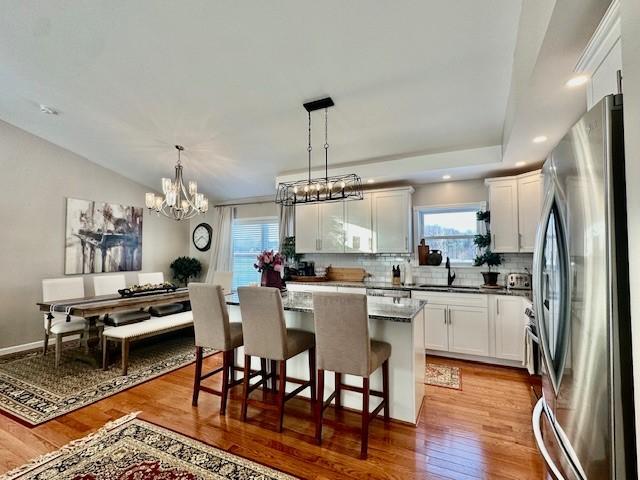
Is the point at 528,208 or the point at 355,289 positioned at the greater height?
the point at 528,208

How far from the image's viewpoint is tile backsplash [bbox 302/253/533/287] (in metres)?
4.25

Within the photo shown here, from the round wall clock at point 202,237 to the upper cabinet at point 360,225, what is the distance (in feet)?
8.57

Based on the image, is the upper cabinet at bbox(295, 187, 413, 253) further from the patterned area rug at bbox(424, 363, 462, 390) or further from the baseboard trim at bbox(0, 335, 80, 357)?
the baseboard trim at bbox(0, 335, 80, 357)

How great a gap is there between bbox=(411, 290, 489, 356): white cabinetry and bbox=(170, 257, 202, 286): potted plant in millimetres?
4805

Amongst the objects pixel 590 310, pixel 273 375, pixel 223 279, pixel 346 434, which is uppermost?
pixel 590 310

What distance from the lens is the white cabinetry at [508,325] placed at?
362cm

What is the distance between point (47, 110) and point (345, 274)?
4773 mm

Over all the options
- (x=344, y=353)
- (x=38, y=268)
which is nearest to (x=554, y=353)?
(x=344, y=353)

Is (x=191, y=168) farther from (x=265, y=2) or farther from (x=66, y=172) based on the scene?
(x=265, y=2)

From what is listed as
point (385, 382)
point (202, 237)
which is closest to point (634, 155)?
point (385, 382)

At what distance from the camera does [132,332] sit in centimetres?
367

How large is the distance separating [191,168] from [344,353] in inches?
180

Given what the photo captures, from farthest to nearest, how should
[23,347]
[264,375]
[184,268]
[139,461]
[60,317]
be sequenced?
1. [184,268]
2. [23,347]
3. [60,317]
4. [264,375]
5. [139,461]

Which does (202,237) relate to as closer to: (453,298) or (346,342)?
(453,298)
